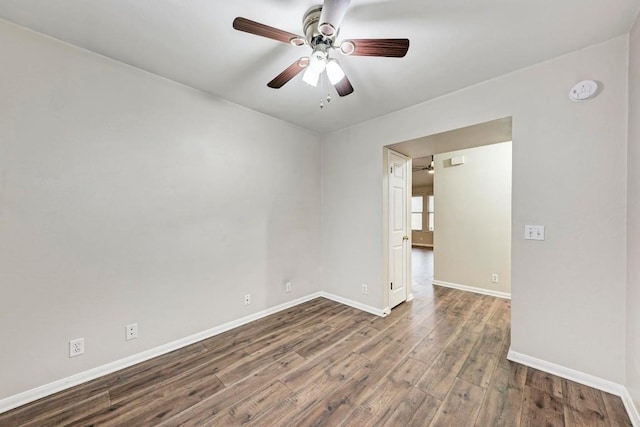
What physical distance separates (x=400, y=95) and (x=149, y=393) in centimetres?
339

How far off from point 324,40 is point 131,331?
272 cm

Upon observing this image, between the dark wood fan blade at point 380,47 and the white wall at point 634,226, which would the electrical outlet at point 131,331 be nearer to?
the dark wood fan blade at point 380,47

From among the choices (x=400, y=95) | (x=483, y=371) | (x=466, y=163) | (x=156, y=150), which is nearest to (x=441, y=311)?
(x=483, y=371)

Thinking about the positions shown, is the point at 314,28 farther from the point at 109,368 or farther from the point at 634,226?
the point at 109,368

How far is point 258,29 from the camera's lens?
135cm

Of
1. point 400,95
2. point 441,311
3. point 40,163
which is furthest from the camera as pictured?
point 441,311

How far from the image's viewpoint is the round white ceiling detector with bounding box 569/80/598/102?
71.0 inches

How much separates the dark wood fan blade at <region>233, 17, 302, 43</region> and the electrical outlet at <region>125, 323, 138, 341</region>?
2.43 meters

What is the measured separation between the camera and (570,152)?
1.92m

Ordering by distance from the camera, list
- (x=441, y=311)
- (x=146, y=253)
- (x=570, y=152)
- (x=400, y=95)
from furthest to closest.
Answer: (x=441, y=311) < (x=400, y=95) < (x=146, y=253) < (x=570, y=152)

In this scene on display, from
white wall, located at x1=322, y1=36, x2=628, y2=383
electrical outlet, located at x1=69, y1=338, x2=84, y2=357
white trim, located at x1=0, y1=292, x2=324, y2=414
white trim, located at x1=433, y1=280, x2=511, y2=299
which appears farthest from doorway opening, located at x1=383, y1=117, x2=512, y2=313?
electrical outlet, located at x1=69, y1=338, x2=84, y2=357

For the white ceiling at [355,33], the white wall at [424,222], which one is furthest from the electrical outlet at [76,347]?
the white wall at [424,222]

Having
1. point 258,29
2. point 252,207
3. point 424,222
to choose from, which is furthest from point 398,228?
point 424,222

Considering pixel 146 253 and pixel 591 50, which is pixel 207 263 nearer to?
pixel 146 253
